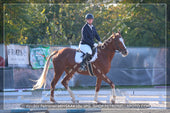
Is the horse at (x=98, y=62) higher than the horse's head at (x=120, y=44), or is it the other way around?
the horse's head at (x=120, y=44)

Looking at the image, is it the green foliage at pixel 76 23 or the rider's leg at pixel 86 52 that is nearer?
the rider's leg at pixel 86 52

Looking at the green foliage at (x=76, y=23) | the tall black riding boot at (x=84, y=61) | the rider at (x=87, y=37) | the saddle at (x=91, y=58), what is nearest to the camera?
the rider at (x=87, y=37)

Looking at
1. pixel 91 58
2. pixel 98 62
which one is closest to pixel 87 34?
pixel 91 58

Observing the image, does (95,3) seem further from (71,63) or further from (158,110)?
(158,110)

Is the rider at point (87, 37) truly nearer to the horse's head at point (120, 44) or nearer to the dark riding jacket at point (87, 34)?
the dark riding jacket at point (87, 34)

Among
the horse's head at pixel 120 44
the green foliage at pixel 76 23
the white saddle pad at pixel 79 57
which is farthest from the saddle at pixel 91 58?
the green foliage at pixel 76 23

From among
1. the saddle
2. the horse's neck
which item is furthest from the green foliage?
the saddle

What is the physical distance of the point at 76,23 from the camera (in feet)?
43.8

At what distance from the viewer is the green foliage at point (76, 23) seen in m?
13.0

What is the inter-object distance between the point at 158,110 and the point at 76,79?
263 inches

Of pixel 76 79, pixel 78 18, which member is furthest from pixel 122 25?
pixel 76 79

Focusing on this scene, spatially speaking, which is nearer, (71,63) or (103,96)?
(71,63)

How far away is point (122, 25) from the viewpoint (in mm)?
14273

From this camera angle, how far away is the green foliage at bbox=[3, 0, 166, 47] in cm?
1298
